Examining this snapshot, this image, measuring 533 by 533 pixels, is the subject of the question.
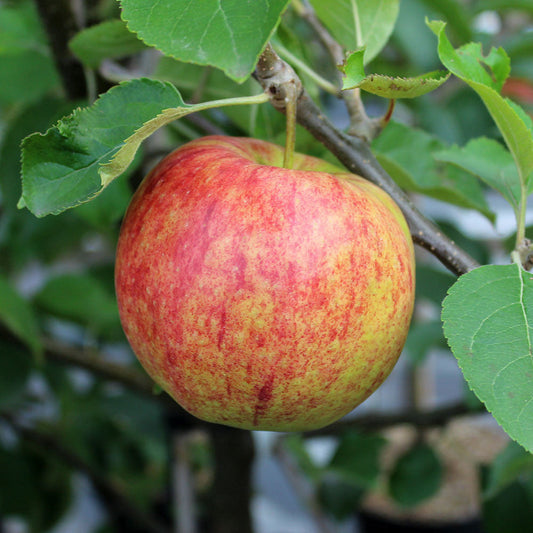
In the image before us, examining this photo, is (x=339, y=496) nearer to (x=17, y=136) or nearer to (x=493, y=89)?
(x=17, y=136)

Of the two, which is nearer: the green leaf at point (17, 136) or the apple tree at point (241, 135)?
the apple tree at point (241, 135)

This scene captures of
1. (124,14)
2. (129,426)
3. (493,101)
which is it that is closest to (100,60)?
(124,14)

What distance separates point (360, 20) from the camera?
1.54 ft

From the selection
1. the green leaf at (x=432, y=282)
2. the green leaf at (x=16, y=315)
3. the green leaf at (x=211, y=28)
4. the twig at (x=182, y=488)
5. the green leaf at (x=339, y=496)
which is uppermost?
the green leaf at (x=211, y=28)

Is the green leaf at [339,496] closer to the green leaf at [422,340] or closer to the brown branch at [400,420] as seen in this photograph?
the brown branch at [400,420]

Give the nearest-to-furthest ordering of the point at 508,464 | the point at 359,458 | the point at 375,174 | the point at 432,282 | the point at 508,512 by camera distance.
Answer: the point at 375,174 < the point at 508,464 < the point at 508,512 < the point at 432,282 < the point at 359,458

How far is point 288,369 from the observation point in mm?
329

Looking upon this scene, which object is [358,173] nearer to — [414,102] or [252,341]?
[252,341]

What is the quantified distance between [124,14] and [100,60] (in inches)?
8.6

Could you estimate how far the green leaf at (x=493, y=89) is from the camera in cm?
34

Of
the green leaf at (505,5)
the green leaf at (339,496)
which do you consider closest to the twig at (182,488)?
the green leaf at (339,496)

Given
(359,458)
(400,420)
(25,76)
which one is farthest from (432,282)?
(25,76)

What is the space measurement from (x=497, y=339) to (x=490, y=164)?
0.20m

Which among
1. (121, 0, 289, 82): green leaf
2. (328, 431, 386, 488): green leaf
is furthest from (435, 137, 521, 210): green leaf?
(328, 431, 386, 488): green leaf
